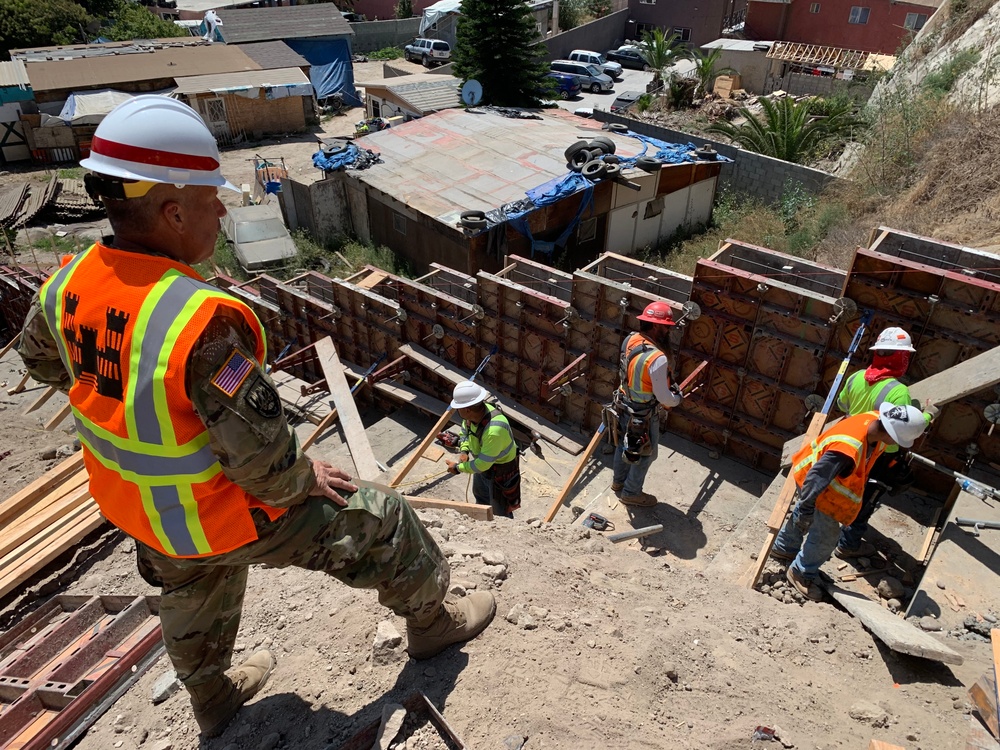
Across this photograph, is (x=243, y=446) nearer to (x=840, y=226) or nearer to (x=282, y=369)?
(x=282, y=369)

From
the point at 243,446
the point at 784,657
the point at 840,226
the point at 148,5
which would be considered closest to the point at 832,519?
the point at 784,657

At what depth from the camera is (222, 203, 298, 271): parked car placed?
55.1ft

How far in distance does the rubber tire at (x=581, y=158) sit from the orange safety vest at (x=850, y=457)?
1110 centimetres

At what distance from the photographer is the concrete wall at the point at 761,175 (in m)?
16.4

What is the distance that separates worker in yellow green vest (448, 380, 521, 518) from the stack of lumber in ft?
10.5

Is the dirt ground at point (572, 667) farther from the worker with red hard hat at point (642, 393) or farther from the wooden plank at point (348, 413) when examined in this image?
the wooden plank at point (348, 413)

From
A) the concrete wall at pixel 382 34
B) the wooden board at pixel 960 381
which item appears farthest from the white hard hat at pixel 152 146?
the concrete wall at pixel 382 34

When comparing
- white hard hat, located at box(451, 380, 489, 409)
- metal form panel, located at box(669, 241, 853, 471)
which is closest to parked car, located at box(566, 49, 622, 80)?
metal form panel, located at box(669, 241, 853, 471)

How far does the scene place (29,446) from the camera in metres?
9.84

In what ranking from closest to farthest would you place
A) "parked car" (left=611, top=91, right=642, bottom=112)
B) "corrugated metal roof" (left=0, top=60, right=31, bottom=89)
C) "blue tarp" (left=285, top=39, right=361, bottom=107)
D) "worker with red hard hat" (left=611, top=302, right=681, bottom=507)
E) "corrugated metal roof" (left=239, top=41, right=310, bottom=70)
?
1. "worker with red hard hat" (left=611, top=302, right=681, bottom=507)
2. "parked car" (left=611, top=91, right=642, bottom=112)
3. "corrugated metal roof" (left=0, top=60, right=31, bottom=89)
4. "corrugated metal roof" (left=239, top=41, right=310, bottom=70)
5. "blue tarp" (left=285, top=39, right=361, bottom=107)

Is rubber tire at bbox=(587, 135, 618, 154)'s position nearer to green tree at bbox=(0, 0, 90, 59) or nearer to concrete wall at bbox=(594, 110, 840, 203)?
concrete wall at bbox=(594, 110, 840, 203)

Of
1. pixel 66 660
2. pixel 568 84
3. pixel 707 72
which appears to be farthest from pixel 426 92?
pixel 66 660

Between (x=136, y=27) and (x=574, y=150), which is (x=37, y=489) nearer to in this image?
(x=574, y=150)

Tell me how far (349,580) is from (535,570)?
1711mm
